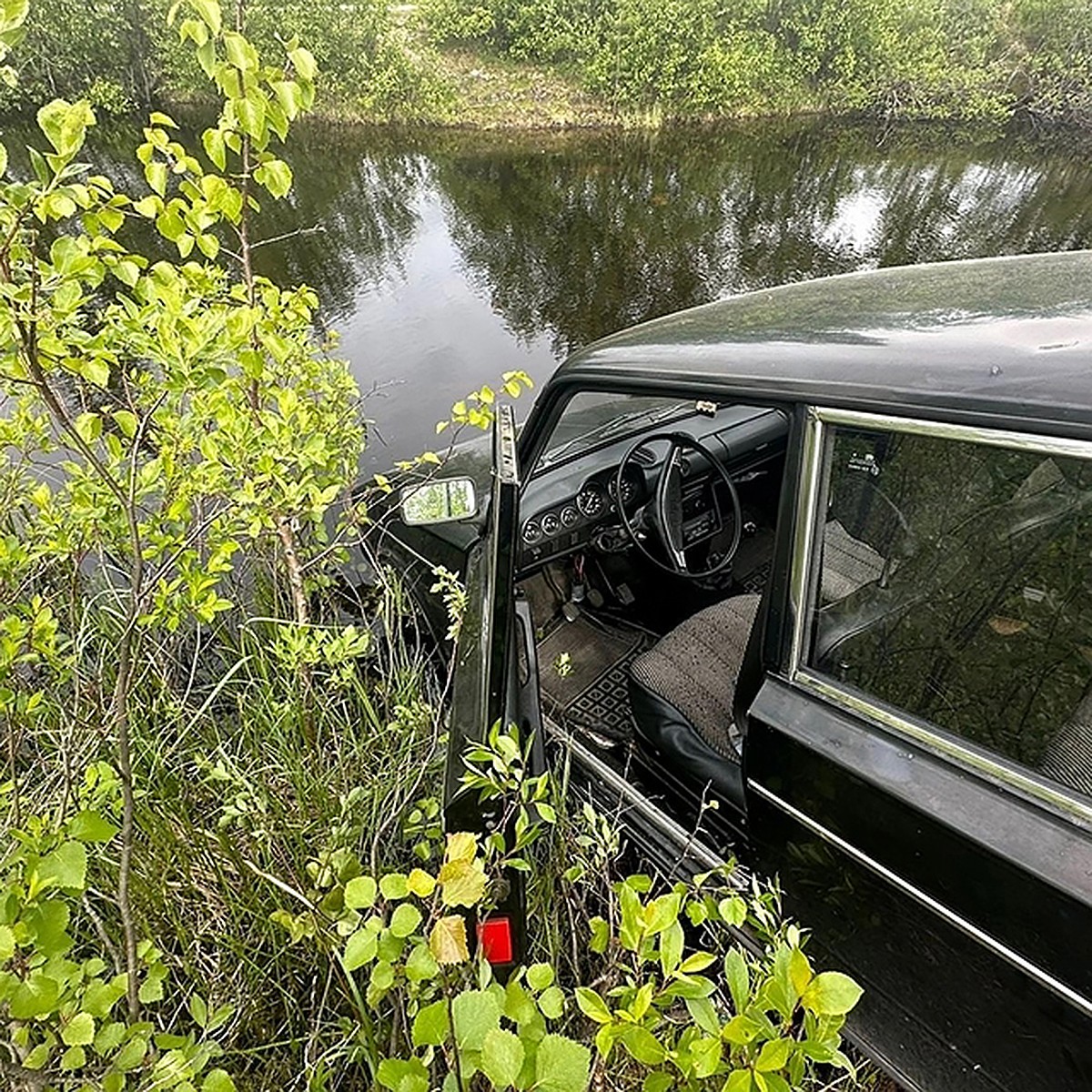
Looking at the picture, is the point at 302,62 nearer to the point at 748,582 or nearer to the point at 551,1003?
the point at 551,1003

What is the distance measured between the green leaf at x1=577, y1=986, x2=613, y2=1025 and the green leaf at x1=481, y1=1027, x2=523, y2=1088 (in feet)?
0.41

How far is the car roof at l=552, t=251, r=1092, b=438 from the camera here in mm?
978

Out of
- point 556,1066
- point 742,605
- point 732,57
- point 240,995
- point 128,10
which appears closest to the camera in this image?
point 556,1066

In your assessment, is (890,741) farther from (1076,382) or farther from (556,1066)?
(556,1066)

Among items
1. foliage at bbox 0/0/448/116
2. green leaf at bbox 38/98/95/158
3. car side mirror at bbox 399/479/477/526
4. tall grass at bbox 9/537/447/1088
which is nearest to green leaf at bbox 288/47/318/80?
green leaf at bbox 38/98/95/158

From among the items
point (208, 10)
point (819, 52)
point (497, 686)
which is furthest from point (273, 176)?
point (819, 52)

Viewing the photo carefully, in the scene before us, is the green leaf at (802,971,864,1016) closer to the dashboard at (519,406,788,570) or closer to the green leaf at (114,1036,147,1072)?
the green leaf at (114,1036,147,1072)

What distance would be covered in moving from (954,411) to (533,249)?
8375 millimetres

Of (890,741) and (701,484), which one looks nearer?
(890,741)

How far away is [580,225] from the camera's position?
9320mm

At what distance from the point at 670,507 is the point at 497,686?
1376 millimetres

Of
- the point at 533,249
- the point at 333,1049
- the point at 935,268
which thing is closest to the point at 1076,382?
the point at 935,268

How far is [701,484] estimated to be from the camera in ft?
8.79

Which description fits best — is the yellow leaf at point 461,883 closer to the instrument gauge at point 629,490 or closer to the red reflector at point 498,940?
the red reflector at point 498,940
